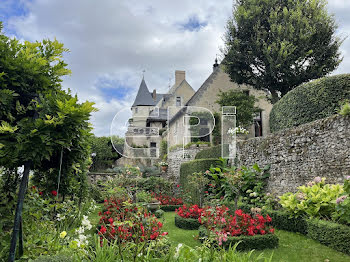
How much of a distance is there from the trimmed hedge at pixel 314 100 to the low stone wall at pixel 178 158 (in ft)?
17.9

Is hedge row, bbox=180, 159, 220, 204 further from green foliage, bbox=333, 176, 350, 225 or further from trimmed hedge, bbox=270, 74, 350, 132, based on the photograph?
green foliage, bbox=333, 176, 350, 225

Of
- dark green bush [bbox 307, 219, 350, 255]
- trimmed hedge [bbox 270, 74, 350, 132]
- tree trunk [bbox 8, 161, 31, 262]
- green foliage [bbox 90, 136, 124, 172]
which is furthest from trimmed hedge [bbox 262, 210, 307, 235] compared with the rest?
green foliage [bbox 90, 136, 124, 172]

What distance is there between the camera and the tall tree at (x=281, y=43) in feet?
56.1

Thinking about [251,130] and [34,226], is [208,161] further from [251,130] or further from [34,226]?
[251,130]

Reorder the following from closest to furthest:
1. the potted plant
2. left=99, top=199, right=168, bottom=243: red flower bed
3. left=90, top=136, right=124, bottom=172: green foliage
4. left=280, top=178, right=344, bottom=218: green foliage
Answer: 1. left=99, top=199, right=168, bottom=243: red flower bed
2. left=280, top=178, right=344, bottom=218: green foliage
3. the potted plant
4. left=90, top=136, right=124, bottom=172: green foliage

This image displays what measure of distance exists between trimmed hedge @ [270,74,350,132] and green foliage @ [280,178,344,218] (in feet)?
11.5

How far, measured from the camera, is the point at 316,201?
6.38 m

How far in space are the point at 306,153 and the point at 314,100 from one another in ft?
10.5

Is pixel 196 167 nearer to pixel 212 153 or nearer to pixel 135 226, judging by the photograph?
pixel 212 153

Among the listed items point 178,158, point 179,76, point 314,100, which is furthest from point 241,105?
point 179,76

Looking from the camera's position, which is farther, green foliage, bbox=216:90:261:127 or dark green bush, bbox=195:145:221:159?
green foliage, bbox=216:90:261:127

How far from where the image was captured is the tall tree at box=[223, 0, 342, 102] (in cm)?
1711

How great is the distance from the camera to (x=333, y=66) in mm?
18016

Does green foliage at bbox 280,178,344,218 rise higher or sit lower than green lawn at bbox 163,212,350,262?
higher
